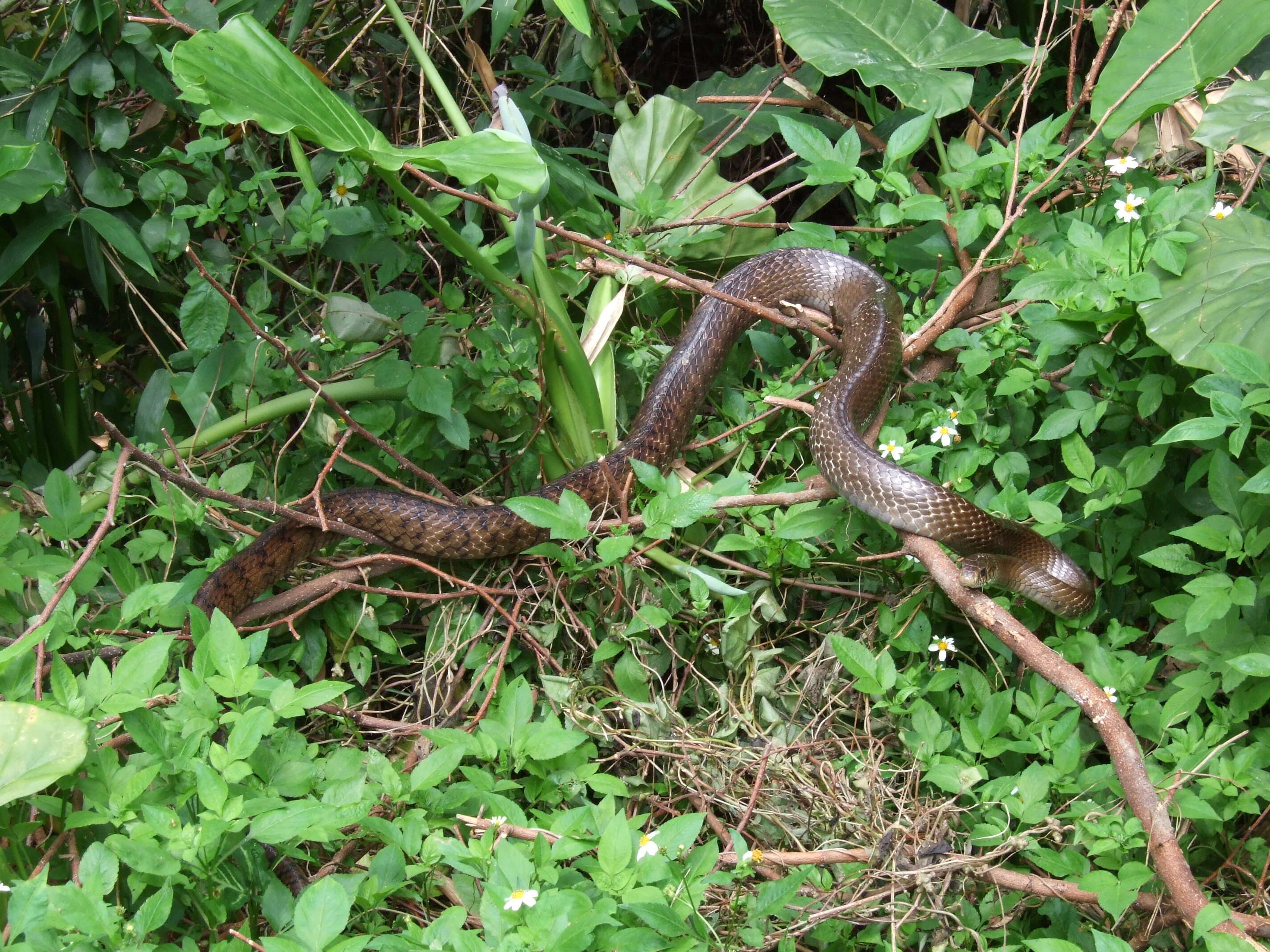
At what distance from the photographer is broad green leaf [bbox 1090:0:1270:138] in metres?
3.20

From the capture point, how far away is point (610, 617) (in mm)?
3117

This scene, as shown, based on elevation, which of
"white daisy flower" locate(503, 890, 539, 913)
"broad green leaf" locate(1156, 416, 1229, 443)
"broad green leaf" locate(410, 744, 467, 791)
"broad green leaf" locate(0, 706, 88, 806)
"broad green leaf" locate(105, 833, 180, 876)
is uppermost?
"broad green leaf" locate(0, 706, 88, 806)

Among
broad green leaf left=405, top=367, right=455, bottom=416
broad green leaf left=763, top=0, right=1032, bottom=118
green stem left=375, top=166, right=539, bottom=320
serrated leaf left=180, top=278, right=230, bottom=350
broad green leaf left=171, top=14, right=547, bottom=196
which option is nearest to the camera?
broad green leaf left=171, top=14, right=547, bottom=196

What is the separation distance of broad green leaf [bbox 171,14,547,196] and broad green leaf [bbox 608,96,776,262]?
1.79 m

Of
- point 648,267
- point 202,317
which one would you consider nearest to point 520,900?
point 648,267

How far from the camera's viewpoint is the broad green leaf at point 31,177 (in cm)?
322

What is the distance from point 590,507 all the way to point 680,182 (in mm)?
1637

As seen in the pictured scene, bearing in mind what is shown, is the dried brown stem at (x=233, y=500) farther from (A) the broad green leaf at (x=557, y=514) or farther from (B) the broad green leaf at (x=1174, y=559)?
(B) the broad green leaf at (x=1174, y=559)

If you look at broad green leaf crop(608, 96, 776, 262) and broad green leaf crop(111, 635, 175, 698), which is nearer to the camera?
broad green leaf crop(111, 635, 175, 698)

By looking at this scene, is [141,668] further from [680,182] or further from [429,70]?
[680,182]

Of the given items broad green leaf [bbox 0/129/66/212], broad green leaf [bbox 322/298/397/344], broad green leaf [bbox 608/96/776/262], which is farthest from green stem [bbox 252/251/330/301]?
broad green leaf [bbox 608/96/776/262]

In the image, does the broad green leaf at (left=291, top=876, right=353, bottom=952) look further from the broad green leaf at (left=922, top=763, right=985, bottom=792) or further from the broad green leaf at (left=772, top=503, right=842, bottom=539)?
the broad green leaf at (left=772, top=503, right=842, bottom=539)

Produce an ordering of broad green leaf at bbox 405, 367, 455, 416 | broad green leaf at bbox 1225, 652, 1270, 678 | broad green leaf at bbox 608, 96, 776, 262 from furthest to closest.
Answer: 1. broad green leaf at bbox 608, 96, 776, 262
2. broad green leaf at bbox 405, 367, 455, 416
3. broad green leaf at bbox 1225, 652, 1270, 678

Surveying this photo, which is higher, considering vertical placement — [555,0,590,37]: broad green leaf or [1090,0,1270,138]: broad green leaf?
[555,0,590,37]: broad green leaf
